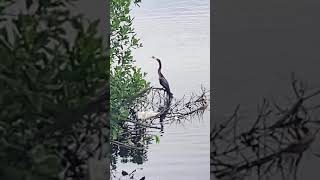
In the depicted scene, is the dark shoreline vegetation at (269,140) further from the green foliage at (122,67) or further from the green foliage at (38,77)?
the green foliage at (38,77)

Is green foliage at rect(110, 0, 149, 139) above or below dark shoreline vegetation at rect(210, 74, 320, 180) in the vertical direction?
above

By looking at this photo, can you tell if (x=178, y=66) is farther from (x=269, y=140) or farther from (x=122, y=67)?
(x=269, y=140)

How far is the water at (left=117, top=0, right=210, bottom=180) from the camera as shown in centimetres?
183

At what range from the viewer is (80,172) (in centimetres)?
175

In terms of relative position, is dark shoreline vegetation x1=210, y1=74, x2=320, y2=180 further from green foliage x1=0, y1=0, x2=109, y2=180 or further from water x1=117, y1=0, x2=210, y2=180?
green foliage x1=0, y1=0, x2=109, y2=180

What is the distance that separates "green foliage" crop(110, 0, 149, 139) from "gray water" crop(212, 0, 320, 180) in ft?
1.02

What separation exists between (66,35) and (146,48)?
294mm

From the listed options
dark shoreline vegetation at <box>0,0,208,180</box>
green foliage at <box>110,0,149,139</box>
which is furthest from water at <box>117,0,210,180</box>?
dark shoreline vegetation at <box>0,0,208,180</box>

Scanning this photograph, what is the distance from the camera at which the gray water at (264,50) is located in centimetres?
174

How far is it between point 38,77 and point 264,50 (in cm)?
79

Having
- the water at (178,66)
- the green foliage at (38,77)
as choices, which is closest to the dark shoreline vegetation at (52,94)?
the green foliage at (38,77)

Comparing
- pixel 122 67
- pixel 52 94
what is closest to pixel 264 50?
pixel 122 67

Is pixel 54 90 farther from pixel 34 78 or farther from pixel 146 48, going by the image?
pixel 146 48

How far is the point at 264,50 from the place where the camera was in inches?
68.8
